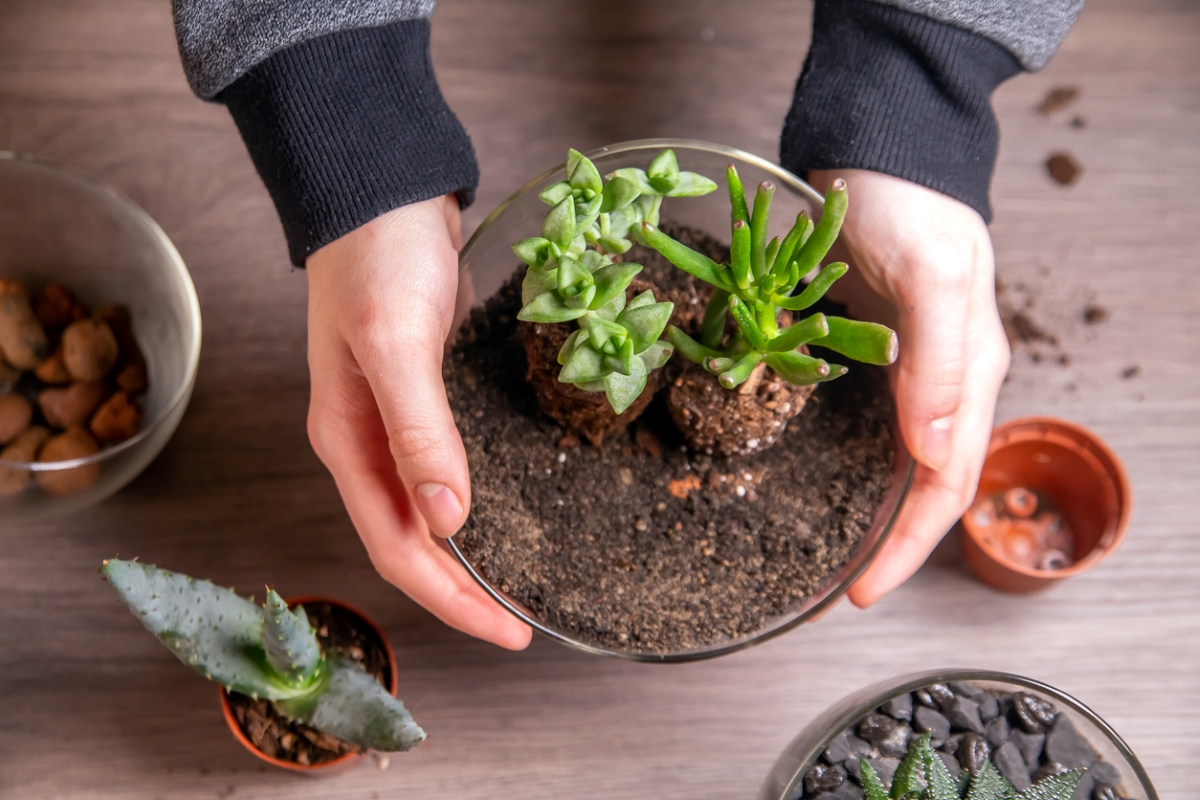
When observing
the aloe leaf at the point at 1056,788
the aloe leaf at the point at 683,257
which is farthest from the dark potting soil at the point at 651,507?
the aloe leaf at the point at 1056,788

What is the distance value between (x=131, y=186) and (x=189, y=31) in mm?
349

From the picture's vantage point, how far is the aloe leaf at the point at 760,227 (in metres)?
0.57

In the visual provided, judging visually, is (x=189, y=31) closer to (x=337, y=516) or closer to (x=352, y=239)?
(x=352, y=239)

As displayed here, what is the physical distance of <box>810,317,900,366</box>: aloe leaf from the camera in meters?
0.56

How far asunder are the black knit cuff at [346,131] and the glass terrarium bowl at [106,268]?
0.25 metres

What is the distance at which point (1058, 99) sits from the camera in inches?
45.3

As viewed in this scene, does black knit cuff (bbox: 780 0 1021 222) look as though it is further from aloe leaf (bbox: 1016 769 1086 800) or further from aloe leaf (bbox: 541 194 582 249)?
aloe leaf (bbox: 1016 769 1086 800)

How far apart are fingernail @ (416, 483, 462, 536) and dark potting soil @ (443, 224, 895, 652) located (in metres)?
0.03

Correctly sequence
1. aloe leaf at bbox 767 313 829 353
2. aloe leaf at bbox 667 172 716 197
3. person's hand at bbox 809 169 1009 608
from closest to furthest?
1. aloe leaf at bbox 767 313 829 353
2. aloe leaf at bbox 667 172 716 197
3. person's hand at bbox 809 169 1009 608

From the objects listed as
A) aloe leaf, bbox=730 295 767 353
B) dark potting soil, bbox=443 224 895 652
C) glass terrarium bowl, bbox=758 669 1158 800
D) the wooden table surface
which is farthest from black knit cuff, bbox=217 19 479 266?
glass terrarium bowl, bbox=758 669 1158 800

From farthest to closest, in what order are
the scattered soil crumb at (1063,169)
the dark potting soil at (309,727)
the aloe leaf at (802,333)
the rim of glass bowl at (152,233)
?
the scattered soil crumb at (1063,169) → the rim of glass bowl at (152,233) → the dark potting soil at (309,727) → the aloe leaf at (802,333)

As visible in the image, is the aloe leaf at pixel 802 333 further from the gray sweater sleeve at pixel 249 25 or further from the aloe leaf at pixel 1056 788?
the gray sweater sleeve at pixel 249 25

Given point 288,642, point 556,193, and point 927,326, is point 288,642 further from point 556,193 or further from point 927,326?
point 927,326

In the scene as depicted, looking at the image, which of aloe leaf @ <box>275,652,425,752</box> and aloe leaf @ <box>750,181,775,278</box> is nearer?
aloe leaf @ <box>750,181,775,278</box>
